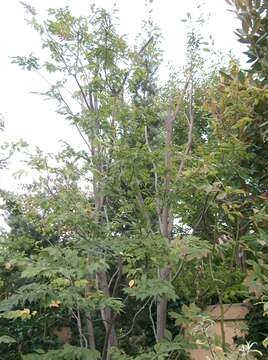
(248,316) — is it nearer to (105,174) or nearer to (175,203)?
(175,203)

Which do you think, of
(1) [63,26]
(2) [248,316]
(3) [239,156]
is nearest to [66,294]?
(3) [239,156]

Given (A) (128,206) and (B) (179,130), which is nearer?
(A) (128,206)

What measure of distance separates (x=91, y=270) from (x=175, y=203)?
1179mm

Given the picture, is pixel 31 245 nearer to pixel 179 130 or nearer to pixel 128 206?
pixel 128 206

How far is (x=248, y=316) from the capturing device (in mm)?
5234

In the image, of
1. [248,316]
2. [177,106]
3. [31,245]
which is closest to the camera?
[31,245]

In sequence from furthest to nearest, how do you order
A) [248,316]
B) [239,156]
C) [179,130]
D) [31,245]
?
[179,130] → [248,316] → [31,245] → [239,156]

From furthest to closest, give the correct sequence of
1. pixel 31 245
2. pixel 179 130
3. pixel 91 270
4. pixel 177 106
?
1. pixel 179 130
2. pixel 177 106
3. pixel 31 245
4. pixel 91 270

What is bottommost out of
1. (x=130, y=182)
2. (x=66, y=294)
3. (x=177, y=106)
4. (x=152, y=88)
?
(x=66, y=294)

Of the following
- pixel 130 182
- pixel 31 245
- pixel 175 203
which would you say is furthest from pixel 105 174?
pixel 31 245

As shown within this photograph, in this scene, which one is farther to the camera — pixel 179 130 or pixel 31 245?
pixel 179 130

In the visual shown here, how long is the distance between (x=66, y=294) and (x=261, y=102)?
2.07 metres

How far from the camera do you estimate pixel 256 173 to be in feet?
12.0

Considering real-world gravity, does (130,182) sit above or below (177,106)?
below
